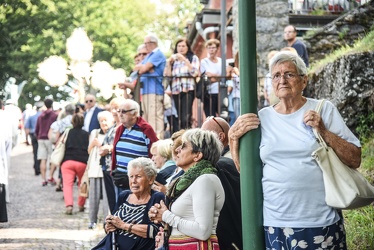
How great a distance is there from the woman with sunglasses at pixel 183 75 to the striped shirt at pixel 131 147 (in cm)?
355

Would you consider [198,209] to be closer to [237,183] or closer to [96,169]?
[237,183]

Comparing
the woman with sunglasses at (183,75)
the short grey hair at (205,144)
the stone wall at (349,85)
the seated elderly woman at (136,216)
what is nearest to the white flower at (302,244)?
the short grey hair at (205,144)

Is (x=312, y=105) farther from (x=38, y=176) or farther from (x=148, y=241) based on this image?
(x=38, y=176)

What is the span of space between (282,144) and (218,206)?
94 cm

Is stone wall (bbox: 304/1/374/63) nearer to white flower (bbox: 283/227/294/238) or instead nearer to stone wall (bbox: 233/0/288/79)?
stone wall (bbox: 233/0/288/79)

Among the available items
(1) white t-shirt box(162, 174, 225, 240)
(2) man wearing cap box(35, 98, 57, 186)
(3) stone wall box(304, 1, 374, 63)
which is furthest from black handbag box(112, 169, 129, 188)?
(2) man wearing cap box(35, 98, 57, 186)

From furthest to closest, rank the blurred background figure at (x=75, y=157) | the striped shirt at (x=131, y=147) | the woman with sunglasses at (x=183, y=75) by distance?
the blurred background figure at (x=75, y=157) < the woman with sunglasses at (x=183, y=75) < the striped shirt at (x=131, y=147)

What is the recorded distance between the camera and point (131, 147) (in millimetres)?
10242

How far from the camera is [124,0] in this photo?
48094 mm

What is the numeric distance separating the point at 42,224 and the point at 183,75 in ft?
11.7

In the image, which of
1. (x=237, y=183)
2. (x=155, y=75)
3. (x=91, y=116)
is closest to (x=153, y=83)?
(x=155, y=75)

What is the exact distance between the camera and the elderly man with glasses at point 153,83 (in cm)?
1319

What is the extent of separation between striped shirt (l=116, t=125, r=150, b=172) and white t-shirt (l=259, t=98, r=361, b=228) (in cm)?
534

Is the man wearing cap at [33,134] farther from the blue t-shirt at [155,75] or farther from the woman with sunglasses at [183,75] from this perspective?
the blue t-shirt at [155,75]
